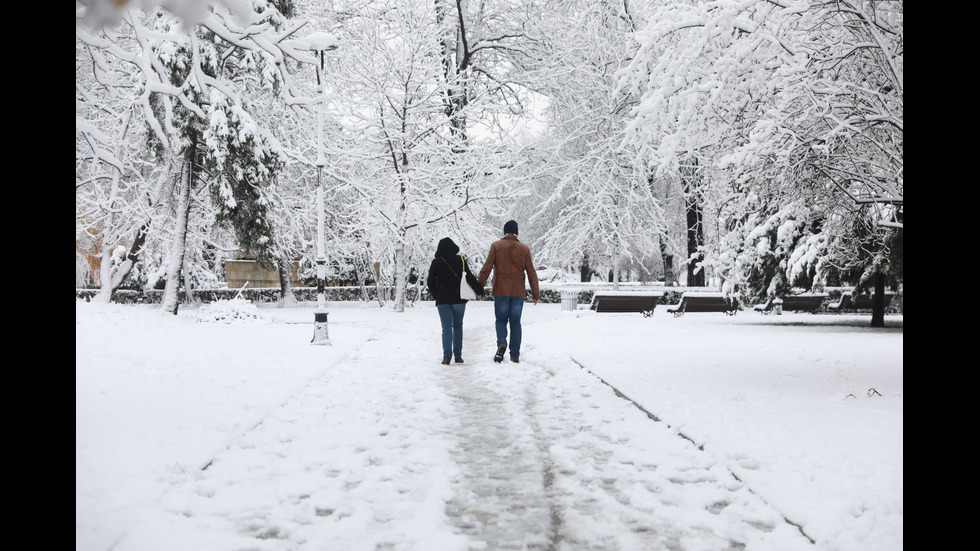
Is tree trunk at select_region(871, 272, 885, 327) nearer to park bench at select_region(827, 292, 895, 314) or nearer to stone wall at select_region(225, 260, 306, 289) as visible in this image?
park bench at select_region(827, 292, 895, 314)

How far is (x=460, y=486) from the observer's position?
15.5 ft

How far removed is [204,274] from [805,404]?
31.5 m

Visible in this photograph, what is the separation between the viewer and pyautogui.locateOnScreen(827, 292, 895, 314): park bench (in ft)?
81.7

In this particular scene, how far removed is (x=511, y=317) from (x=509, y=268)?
0.78 m

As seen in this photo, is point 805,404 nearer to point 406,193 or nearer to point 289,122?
point 406,193

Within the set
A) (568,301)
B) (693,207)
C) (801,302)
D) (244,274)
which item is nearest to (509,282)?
(568,301)

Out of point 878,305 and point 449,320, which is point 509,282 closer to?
point 449,320

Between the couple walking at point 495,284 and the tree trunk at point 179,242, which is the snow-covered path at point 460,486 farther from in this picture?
the tree trunk at point 179,242

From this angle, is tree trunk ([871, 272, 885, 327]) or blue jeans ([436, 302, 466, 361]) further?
tree trunk ([871, 272, 885, 327])

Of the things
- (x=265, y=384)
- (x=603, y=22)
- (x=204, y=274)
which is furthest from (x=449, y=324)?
(x=204, y=274)

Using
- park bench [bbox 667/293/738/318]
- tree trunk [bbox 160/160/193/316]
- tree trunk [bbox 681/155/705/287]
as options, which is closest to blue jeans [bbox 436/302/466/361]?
Result: tree trunk [bbox 160/160/193/316]

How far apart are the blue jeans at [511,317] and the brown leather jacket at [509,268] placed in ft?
0.32

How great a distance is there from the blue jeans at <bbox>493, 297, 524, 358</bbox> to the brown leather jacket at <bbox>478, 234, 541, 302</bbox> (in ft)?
0.32

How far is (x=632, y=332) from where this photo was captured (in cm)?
1750
